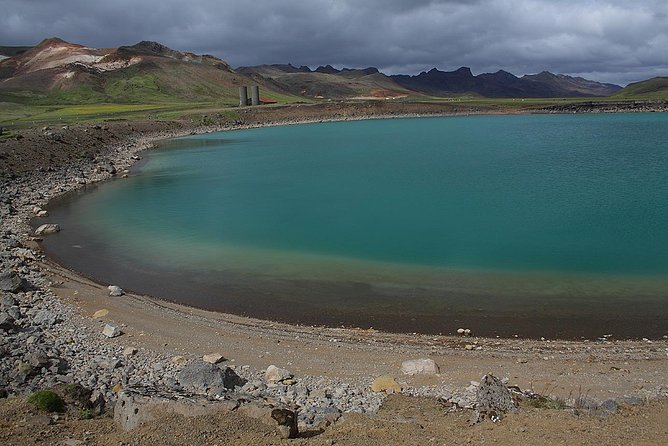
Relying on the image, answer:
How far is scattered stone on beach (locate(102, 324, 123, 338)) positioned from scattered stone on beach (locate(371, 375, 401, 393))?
6109 mm

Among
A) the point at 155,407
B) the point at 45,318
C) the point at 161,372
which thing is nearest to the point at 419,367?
the point at 161,372

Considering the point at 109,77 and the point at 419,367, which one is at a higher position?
the point at 109,77

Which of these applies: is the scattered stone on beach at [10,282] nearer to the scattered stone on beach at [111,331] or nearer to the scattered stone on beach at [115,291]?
the scattered stone on beach at [115,291]

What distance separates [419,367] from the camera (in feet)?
33.9

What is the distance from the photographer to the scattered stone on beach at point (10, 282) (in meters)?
14.4

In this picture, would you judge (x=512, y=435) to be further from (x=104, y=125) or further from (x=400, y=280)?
(x=104, y=125)

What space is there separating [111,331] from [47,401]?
4438mm

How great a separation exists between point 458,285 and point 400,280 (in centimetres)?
176

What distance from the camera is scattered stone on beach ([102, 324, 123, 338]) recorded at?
11961 mm

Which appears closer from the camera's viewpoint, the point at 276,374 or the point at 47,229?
the point at 276,374

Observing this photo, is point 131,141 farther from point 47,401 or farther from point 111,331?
point 47,401

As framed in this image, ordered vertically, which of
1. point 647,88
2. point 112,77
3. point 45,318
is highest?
point 112,77

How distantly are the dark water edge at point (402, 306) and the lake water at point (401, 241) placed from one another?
61 millimetres

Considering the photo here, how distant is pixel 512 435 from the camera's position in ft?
22.8
